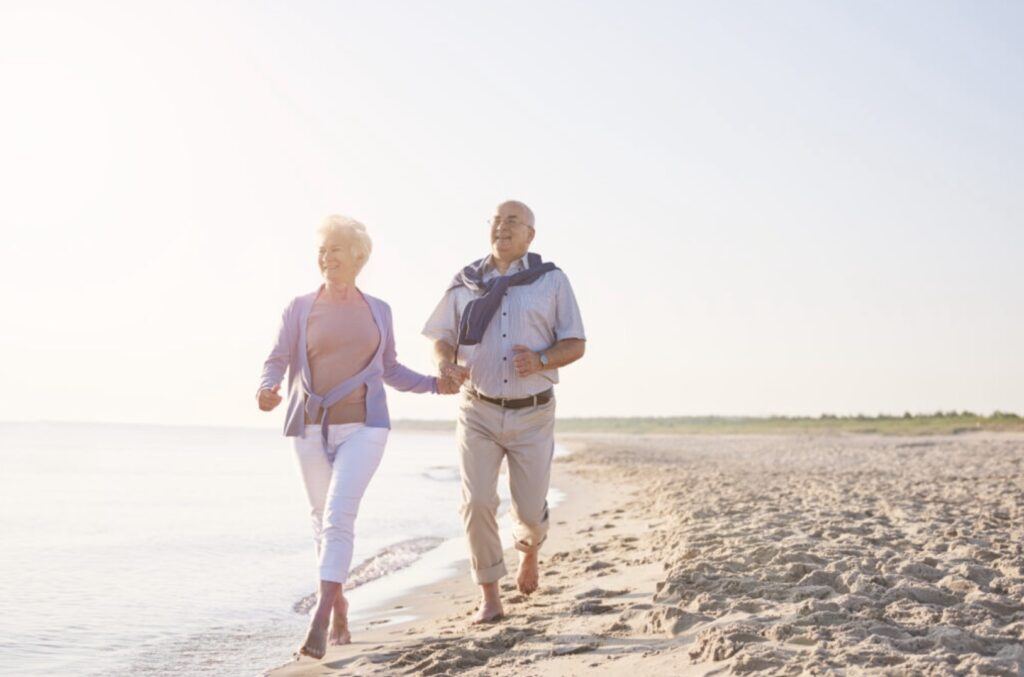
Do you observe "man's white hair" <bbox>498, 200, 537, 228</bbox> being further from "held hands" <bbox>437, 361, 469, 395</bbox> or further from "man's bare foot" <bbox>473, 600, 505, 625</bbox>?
"man's bare foot" <bbox>473, 600, 505, 625</bbox>

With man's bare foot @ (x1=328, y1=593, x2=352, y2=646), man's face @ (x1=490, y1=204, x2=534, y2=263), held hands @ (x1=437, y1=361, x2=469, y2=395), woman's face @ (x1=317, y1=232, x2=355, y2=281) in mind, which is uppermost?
man's face @ (x1=490, y1=204, x2=534, y2=263)

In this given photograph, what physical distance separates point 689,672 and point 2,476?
20.7 metres

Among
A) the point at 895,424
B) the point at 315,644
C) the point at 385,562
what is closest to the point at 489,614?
the point at 315,644

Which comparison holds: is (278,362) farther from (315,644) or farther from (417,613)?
(417,613)

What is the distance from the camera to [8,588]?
7152 mm

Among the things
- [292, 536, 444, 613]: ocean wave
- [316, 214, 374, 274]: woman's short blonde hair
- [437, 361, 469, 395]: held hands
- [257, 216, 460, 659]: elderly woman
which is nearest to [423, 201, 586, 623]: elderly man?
[437, 361, 469, 395]: held hands

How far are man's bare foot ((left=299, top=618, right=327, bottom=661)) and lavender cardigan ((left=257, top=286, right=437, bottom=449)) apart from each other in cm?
86

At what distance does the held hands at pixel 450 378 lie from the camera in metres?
5.05

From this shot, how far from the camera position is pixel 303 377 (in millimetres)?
4672

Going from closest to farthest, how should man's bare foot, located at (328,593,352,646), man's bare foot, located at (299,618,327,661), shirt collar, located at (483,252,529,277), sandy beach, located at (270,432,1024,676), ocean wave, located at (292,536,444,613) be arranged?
sandy beach, located at (270,432,1024,676), man's bare foot, located at (299,618,327,661), man's bare foot, located at (328,593,352,646), shirt collar, located at (483,252,529,277), ocean wave, located at (292,536,444,613)

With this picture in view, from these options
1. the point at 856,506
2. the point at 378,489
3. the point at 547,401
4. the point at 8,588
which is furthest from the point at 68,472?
the point at 547,401

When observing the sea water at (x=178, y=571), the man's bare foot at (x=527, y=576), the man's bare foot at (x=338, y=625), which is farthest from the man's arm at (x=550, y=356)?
the sea water at (x=178, y=571)

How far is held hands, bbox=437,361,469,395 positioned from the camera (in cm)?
505

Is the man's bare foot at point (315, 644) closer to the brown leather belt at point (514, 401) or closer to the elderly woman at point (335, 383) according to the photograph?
the elderly woman at point (335, 383)
